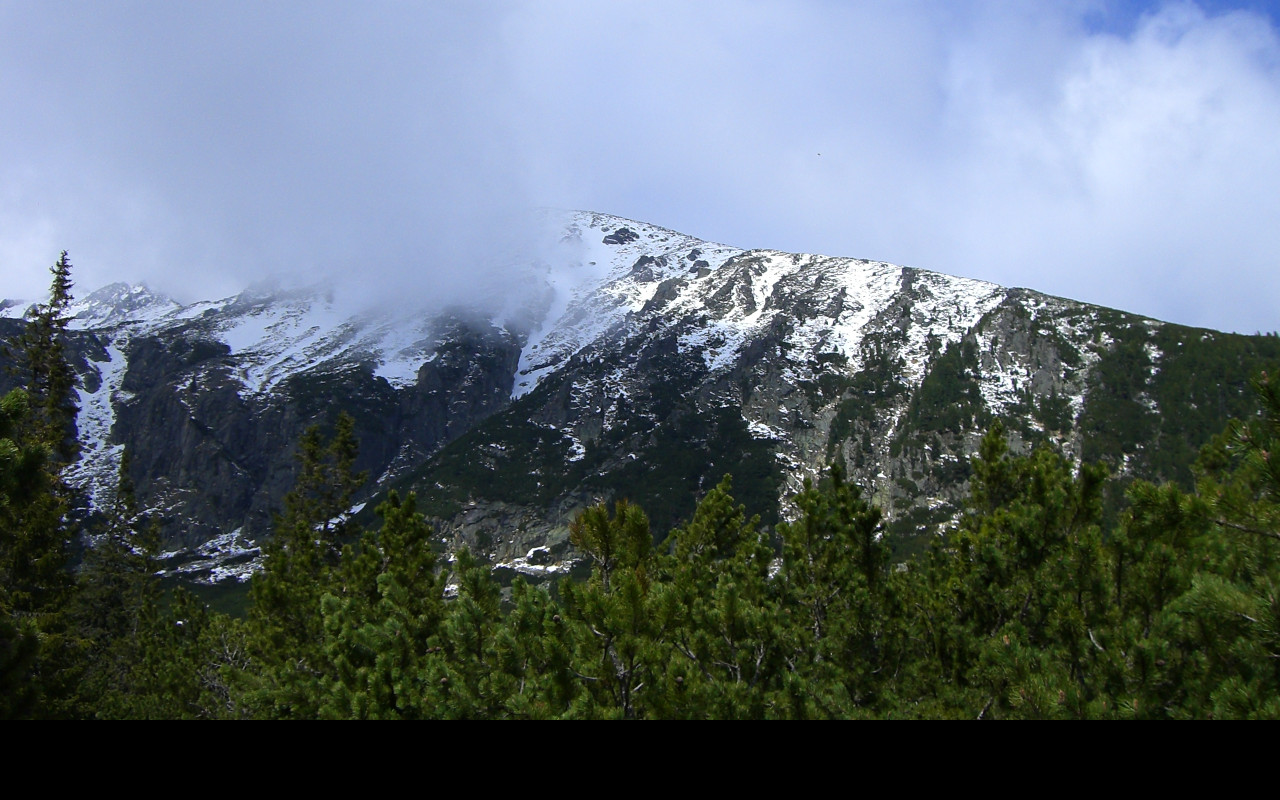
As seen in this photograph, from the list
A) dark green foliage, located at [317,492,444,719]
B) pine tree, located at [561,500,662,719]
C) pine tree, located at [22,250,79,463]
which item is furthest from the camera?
pine tree, located at [22,250,79,463]

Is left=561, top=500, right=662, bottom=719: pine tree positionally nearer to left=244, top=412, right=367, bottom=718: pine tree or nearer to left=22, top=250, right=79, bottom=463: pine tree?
left=244, top=412, right=367, bottom=718: pine tree

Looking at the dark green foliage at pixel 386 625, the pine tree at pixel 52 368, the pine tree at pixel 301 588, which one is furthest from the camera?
the pine tree at pixel 52 368

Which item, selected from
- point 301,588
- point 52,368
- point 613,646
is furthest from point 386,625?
point 52,368

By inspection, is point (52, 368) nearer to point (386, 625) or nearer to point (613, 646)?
point (386, 625)

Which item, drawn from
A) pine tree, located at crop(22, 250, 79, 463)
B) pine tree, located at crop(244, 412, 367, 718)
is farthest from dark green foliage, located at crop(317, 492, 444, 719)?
pine tree, located at crop(22, 250, 79, 463)

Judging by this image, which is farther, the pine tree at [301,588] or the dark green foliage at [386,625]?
the pine tree at [301,588]

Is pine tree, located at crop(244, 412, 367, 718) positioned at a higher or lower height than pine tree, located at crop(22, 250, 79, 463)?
lower

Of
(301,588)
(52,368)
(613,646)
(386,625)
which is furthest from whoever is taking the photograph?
(52,368)

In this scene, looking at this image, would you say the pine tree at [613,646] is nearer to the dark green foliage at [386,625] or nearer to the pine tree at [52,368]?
the dark green foliage at [386,625]

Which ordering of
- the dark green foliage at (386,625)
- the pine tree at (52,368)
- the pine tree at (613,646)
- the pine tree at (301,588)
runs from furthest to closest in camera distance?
the pine tree at (52,368) → the pine tree at (301,588) → the dark green foliage at (386,625) → the pine tree at (613,646)

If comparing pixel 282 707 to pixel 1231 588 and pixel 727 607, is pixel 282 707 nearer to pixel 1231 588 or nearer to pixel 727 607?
pixel 727 607

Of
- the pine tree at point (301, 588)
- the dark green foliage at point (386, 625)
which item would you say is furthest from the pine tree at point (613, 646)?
the pine tree at point (301, 588)
